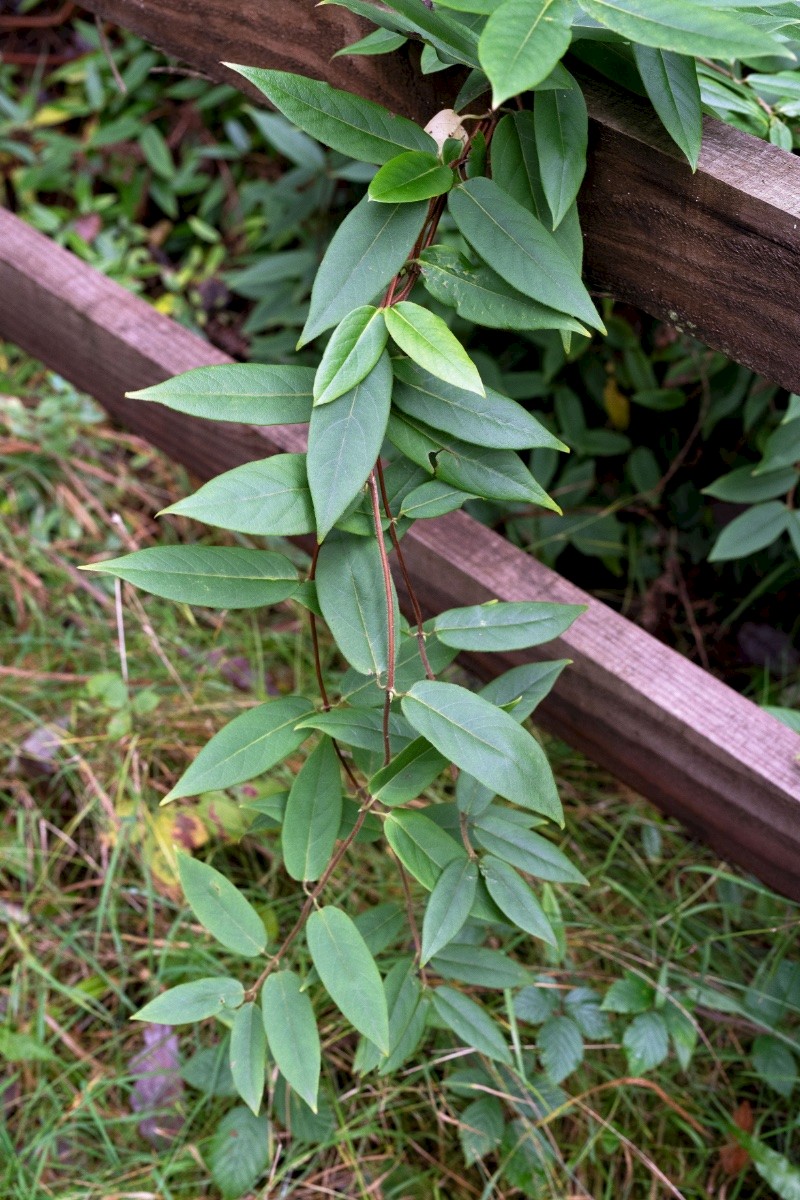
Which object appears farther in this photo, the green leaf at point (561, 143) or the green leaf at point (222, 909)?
the green leaf at point (222, 909)

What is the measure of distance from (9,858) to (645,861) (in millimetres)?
981

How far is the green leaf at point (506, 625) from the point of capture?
3.05ft

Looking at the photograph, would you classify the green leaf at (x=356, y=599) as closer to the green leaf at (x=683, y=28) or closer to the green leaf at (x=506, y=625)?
the green leaf at (x=506, y=625)

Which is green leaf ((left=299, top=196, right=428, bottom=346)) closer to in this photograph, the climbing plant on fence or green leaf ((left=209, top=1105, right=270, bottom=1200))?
the climbing plant on fence

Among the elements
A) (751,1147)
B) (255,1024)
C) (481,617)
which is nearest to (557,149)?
(481,617)

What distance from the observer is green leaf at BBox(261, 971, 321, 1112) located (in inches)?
37.0

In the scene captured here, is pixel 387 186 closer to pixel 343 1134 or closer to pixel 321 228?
pixel 343 1134

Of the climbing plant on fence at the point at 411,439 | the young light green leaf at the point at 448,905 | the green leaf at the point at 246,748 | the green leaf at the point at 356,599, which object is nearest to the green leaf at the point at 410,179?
the climbing plant on fence at the point at 411,439

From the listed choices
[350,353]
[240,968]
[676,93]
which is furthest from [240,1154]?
[676,93]

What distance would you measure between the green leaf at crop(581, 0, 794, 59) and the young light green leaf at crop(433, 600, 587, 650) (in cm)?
45

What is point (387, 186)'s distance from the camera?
2.48 ft

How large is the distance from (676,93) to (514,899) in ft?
2.22

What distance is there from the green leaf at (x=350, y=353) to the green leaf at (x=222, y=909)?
0.52m

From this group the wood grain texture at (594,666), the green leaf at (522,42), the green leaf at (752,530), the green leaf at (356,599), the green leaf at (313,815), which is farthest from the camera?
the green leaf at (752,530)
